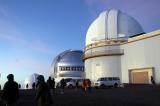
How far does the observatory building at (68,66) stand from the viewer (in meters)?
89.5

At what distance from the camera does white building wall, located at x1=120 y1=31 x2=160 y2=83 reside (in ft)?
174

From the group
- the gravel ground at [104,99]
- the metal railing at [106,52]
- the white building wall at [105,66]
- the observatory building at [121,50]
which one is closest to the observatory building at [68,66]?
the observatory building at [121,50]

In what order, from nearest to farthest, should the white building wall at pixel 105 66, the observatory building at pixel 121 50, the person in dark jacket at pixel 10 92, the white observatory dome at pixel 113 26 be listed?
the person in dark jacket at pixel 10 92 → the observatory building at pixel 121 50 → the white building wall at pixel 105 66 → the white observatory dome at pixel 113 26

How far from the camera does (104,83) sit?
50.9 meters

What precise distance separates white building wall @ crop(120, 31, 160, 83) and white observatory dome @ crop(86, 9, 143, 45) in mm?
3542

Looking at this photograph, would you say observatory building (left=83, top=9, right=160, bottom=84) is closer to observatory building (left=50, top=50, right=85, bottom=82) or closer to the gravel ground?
observatory building (left=50, top=50, right=85, bottom=82)

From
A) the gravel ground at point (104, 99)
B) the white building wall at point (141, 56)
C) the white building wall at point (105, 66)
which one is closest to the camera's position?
the gravel ground at point (104, 99)

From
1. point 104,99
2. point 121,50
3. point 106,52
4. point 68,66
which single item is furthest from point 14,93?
point 68,66

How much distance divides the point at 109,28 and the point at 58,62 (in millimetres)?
29770

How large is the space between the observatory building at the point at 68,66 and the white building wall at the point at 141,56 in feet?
95.9

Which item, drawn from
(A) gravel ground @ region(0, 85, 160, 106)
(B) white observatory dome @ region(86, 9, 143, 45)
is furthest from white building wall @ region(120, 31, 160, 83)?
(A) gravel ground @ region(0, 85, 160, 106)

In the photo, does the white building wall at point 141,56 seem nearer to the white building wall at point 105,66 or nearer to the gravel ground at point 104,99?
the white building wall at point 105,66

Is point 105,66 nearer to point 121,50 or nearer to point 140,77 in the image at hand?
point 121,50

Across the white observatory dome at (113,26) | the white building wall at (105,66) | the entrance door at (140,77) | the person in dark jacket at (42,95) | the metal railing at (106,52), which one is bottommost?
the person in dark jacket at (42,95)
